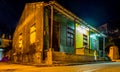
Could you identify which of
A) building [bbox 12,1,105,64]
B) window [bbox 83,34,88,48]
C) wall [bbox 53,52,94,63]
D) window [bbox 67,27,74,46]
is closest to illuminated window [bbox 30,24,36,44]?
building [bbox 12,1,105,64]

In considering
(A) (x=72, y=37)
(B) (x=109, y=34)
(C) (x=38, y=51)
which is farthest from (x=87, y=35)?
(C) (x=38, y=51)

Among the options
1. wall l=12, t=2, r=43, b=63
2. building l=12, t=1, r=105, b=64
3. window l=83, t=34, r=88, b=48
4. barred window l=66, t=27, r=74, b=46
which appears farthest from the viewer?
window l=83, t=34, r=88, b=48

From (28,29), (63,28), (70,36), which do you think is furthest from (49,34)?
(70,36)

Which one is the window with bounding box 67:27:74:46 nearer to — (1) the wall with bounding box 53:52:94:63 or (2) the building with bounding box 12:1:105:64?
(2) the building with bounding box 12:1:105:64

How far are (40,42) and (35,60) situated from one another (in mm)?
1866

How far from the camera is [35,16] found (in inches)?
907

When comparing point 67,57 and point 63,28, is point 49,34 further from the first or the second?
point 63,28

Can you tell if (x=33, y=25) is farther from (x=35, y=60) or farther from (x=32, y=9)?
(x=35, y=60)

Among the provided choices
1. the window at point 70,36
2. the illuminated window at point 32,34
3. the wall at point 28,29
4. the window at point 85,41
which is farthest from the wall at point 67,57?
the window at point 85,41

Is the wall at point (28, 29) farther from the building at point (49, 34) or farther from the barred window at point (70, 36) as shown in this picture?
the barred window at point (70, 36)

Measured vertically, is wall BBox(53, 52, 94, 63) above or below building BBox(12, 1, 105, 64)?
below

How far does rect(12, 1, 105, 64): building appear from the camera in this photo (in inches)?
772

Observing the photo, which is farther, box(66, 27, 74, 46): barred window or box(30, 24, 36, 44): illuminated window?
box(66, 27, 74, 46): barred window

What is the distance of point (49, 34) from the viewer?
21.5 m
